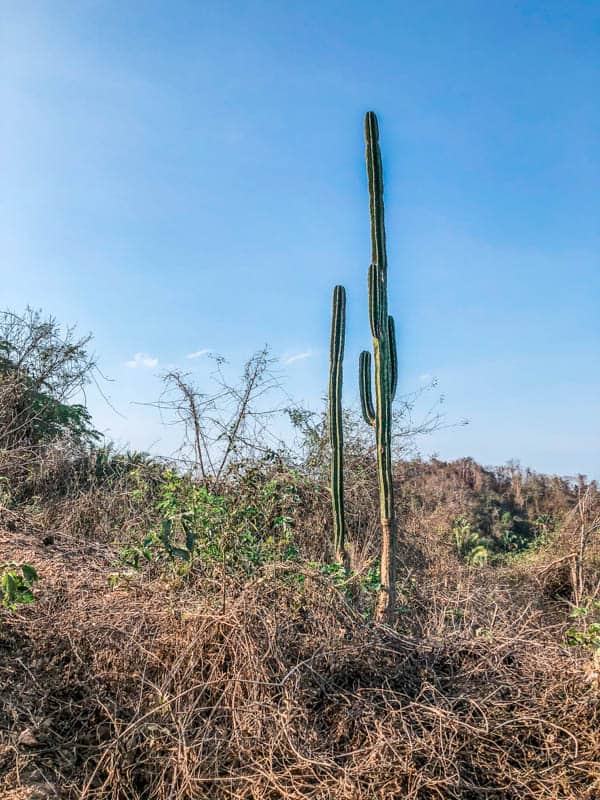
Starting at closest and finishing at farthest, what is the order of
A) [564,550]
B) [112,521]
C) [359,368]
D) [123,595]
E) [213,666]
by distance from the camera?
[213,666]
[123,595]
[359,368]
[112,521]
[564,550]

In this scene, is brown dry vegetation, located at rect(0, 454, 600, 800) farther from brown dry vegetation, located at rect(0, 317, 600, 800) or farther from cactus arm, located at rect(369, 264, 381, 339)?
cactus arm, located at rect(369, 264, 381, 339)

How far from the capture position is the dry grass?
3.13 m

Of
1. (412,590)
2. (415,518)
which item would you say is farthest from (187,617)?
(415,518)

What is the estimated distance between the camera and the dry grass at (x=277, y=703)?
10.3 ft

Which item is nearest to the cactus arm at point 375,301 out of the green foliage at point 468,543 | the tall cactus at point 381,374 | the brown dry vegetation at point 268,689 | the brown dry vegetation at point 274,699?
the tall cactus at point 381,374

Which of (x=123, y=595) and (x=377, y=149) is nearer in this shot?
(x=123, y=595)

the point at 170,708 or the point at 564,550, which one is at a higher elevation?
the point at 564,550

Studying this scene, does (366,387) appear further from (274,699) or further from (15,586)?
(15,586)

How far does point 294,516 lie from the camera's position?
7.52 metres

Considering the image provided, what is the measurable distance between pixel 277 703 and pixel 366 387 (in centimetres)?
343

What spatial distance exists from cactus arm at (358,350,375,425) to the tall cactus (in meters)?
0.02

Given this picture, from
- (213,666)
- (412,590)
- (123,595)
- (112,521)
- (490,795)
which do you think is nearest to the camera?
(490,795)

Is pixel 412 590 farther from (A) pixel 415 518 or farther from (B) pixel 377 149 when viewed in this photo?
(B) pixel 377 149

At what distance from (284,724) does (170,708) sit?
2.20 feet
